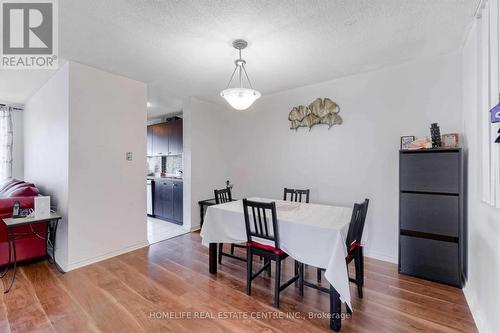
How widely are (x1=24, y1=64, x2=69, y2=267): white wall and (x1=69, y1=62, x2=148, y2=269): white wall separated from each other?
110 mm

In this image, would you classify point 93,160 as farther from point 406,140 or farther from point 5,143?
point 406,140

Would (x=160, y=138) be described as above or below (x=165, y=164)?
above

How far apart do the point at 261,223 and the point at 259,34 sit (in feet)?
6.00

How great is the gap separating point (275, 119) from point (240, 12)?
2463 mm

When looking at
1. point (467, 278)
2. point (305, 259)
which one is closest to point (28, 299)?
point (305, 259)

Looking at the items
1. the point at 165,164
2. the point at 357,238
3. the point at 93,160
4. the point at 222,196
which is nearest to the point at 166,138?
the point at 165,164

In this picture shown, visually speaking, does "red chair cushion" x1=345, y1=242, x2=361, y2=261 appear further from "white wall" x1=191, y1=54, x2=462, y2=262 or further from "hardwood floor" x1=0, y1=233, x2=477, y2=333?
"white wall" x1=191, y1=54, x2=462, y2=262

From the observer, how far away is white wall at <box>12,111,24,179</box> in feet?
16.6

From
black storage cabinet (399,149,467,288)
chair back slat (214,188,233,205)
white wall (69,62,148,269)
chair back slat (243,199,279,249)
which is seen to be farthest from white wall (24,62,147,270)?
black storage cabinet (399,149,467,288)

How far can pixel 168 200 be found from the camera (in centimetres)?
530

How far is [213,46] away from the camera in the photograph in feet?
8.43

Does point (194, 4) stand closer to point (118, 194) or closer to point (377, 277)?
point (118, 194)

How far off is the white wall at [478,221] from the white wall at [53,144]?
4.11 metres

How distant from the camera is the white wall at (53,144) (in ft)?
9.82
